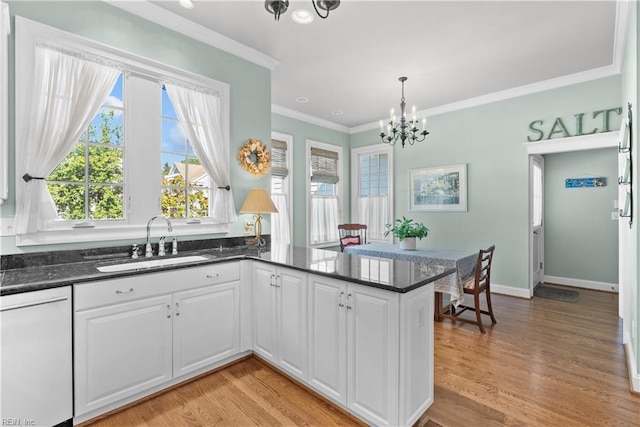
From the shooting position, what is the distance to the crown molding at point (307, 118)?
527cm

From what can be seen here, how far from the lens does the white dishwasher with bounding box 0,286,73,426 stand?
5.53 feet

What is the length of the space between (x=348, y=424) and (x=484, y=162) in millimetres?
4353

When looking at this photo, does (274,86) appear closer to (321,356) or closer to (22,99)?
(22,99)

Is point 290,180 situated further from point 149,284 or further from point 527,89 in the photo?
point 527,89

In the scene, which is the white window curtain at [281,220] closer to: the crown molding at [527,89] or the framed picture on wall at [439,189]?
A: the framed picture on wall at [439,189]

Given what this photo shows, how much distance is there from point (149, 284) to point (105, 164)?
3.62ft

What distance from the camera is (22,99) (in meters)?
2.11

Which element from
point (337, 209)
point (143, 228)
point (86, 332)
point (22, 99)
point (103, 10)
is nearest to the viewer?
point (86, 332)

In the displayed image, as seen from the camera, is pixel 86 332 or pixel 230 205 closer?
pixel 86 332

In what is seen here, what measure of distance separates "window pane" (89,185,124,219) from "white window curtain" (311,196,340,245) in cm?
355

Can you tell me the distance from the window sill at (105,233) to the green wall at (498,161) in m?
3.97

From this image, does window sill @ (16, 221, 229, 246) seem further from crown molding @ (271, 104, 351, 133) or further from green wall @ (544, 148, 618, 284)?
green wall @ (544, 148, 618, 284)

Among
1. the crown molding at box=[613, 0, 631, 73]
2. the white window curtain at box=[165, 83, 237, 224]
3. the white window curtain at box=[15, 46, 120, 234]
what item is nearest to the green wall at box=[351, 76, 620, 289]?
the crown molding at box=[613, 0, 631, 73]

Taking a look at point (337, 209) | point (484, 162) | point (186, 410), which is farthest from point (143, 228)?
point (484, 162)
